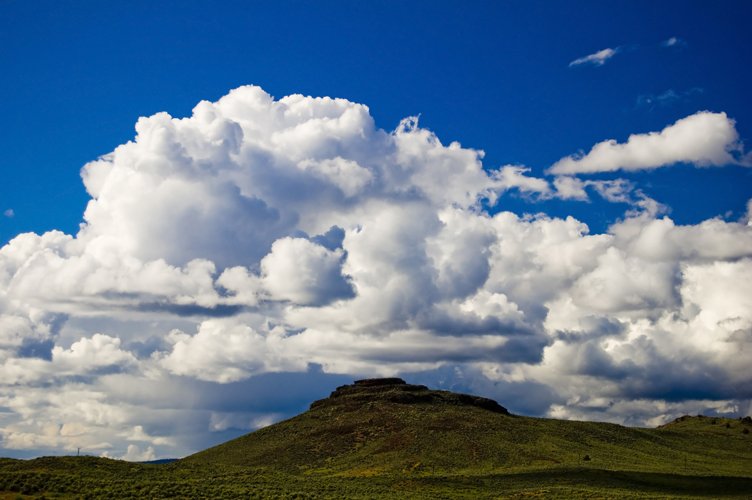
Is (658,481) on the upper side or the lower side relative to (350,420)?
lower

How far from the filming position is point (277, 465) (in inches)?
6112

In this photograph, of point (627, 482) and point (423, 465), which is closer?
point (627, 482)

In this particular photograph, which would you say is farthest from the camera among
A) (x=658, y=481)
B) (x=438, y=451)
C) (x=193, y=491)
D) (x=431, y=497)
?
(x=438, y=451)

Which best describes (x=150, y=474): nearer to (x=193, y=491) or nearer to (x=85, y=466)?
(x=85, y=466)

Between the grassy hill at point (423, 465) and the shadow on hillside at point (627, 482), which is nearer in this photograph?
the grassy hill at point (423, 465)

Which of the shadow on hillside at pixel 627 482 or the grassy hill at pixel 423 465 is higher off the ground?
the grassy hill at pixel 423 465

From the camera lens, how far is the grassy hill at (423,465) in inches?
3506

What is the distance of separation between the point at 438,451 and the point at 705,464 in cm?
6045

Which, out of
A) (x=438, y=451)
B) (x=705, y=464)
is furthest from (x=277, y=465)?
(x=705, y=464)

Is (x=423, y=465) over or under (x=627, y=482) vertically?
over

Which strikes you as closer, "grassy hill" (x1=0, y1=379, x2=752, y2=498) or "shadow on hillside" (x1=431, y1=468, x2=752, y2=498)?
Result: "grassy hill" (x1=0, y1=379, x2=752, y2=498)

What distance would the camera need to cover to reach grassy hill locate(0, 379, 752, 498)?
89.1 metres

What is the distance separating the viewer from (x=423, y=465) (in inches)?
5664

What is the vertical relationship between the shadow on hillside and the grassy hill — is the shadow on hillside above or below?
below
